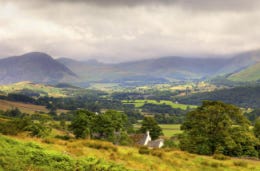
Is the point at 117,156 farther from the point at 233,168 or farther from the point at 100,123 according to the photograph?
the point at 100,123

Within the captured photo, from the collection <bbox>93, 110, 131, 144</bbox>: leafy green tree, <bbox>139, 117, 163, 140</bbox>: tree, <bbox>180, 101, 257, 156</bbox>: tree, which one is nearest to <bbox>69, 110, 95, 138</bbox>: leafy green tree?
<bbox>93, 110, 131, 144</bbox>: leafy green tree

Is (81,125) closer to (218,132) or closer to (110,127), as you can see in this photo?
(110,127)

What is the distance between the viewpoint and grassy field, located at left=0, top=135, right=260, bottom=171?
16922 mm

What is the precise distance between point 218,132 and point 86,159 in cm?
3050

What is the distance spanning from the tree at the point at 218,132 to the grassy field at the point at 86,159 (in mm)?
14688

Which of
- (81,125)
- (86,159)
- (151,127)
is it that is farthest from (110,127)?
(86,159)

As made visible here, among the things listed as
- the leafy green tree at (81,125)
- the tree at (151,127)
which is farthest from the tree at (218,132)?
the tree at (151,127)

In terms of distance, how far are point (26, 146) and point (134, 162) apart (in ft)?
25.5

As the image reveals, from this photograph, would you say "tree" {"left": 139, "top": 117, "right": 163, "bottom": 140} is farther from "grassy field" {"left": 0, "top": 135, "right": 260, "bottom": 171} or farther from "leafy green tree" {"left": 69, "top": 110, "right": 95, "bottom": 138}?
"grassy field" {"left": 0, "top": 135, "right": 260, "bottom": 171}

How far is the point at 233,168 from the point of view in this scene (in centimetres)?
2527

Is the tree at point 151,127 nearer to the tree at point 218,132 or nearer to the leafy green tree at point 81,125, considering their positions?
the leafy green tree at point 81,125

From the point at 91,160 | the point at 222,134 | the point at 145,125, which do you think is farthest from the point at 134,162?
the point at 145,125

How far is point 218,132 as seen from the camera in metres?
44.6

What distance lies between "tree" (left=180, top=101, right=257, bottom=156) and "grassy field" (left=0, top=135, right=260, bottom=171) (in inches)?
578
